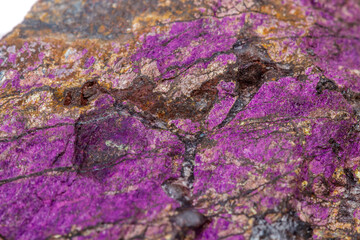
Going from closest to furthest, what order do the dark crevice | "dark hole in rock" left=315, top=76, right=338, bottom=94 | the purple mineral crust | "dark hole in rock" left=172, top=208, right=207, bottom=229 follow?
"dark hole in rock" left=172, top=208, right=207, bottom=229 → the purple mineral crust → the dark crevice → "dark hole in rock" left=315, top=76, right=338, bottom=94

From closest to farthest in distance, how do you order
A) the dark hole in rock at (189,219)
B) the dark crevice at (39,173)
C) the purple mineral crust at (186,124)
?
1. the dark hole in rock at (189,219)
2. the purple mineral crust at (186,124)
3. the dark crevice at (39,173)

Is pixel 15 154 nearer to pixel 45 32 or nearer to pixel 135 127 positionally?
pixel 135 127

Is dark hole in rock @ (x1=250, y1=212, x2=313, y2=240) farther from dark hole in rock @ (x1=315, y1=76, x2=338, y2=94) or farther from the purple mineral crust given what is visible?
dark hole in rock @ (x1=315, y1=76, x2=338, y2=94)

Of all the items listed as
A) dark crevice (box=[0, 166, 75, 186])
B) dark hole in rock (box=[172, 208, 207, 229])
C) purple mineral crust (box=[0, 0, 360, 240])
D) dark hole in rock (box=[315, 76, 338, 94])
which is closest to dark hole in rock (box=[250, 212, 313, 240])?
purple mineral crust (box=[0, 0, 360, 240])

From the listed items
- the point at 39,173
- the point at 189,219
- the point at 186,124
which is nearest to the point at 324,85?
the point at 186,124

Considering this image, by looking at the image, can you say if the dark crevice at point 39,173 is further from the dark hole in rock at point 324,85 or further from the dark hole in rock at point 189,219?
the dark hole in rock at point 324,85

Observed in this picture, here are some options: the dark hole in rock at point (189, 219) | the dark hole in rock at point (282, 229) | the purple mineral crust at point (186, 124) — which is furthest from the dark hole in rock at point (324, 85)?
the dark hole in rock at point (189, 219)

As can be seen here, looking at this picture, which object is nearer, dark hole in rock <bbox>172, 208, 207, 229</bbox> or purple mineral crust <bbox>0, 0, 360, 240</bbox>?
dark hole in rock <bbox>172, 208, 207, 229</bbox>

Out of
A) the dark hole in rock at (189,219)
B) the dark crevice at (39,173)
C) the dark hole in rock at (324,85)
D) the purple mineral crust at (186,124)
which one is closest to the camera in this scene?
the dark hole in rock at (189,219)
